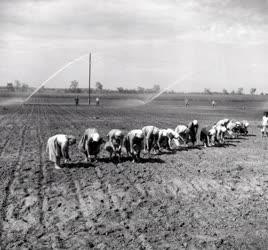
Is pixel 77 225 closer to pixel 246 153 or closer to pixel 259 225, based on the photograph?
pixel 259 225

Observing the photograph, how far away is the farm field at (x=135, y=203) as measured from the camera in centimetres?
708

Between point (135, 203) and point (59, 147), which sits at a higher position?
point (59, 147)

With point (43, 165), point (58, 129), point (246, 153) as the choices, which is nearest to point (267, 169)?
point (246, 153)

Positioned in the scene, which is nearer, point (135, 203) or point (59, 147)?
point (135, 203)

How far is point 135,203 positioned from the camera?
9.06 metres

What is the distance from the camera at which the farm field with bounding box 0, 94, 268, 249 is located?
7.08 metres

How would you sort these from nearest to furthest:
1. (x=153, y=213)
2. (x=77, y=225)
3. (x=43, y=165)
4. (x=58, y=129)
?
(x=77, y=225), (x=153, y=213), (x=43, y=165), (x=58, y=129)

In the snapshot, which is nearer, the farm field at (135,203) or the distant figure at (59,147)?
the farm field at (135,203)

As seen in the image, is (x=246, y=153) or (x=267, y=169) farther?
(x=246, y=153)

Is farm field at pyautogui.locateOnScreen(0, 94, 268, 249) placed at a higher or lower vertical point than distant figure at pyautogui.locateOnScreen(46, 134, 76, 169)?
lower

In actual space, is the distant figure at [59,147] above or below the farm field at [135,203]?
above

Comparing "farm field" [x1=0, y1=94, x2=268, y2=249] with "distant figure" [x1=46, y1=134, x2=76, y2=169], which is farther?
"distant figure" [x1=46, y1=134, x2=76, y2=169]

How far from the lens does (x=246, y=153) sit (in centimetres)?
1609

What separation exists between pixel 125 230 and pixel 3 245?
252 centimetres
